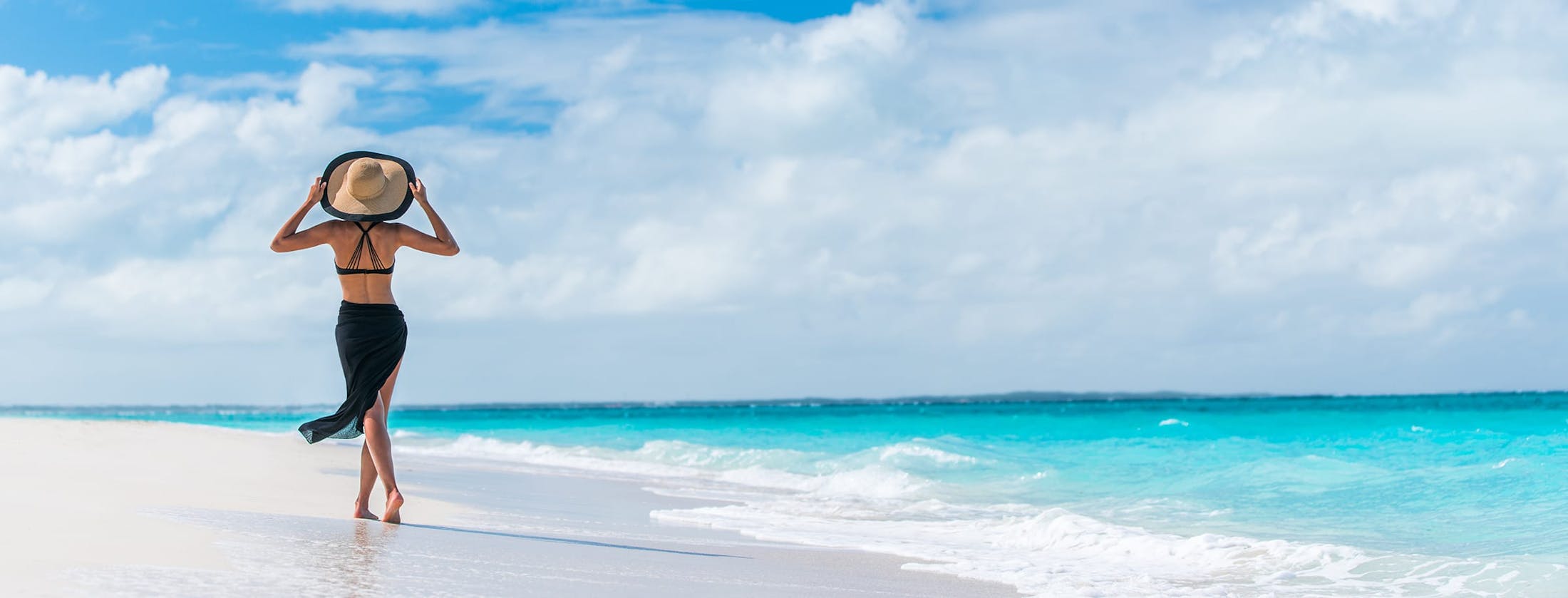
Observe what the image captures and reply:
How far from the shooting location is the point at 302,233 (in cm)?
532

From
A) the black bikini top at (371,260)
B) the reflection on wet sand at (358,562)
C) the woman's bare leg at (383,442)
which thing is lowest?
the reflection on wet sand at (358,562)

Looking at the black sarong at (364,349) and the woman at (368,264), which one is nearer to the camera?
the woman at (368,264)

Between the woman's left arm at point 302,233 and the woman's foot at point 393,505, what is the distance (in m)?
1.24

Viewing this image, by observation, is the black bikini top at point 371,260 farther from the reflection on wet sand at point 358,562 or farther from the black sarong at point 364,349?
the reflection on wet sand at point 358,562

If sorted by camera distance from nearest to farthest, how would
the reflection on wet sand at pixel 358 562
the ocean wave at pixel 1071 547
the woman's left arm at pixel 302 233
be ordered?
the reflection on wet sand at pixel 358 562
the woman's left arm at pixel 302 233
the ocean wave at pixel 1071 547

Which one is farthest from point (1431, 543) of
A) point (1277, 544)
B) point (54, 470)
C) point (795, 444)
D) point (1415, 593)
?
point (795, 444)

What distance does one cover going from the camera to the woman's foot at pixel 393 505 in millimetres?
5680

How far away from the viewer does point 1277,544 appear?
6938 millimetres

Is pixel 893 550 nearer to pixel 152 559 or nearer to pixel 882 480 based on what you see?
pixel 152 559

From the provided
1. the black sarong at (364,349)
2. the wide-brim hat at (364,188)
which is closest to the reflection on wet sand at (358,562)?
the black sarong at (364,349)

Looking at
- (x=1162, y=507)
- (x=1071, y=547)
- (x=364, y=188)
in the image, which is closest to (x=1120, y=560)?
(x=1071, y=547)

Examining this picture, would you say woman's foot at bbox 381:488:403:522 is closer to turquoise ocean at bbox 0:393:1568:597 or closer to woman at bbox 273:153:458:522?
woman at bbox 273:153:458:522

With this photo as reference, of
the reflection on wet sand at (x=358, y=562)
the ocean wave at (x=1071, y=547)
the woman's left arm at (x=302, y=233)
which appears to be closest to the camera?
the reflection on wet sand at (x=358, y=562)

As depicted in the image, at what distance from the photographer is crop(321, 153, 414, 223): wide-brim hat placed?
5.34 m
